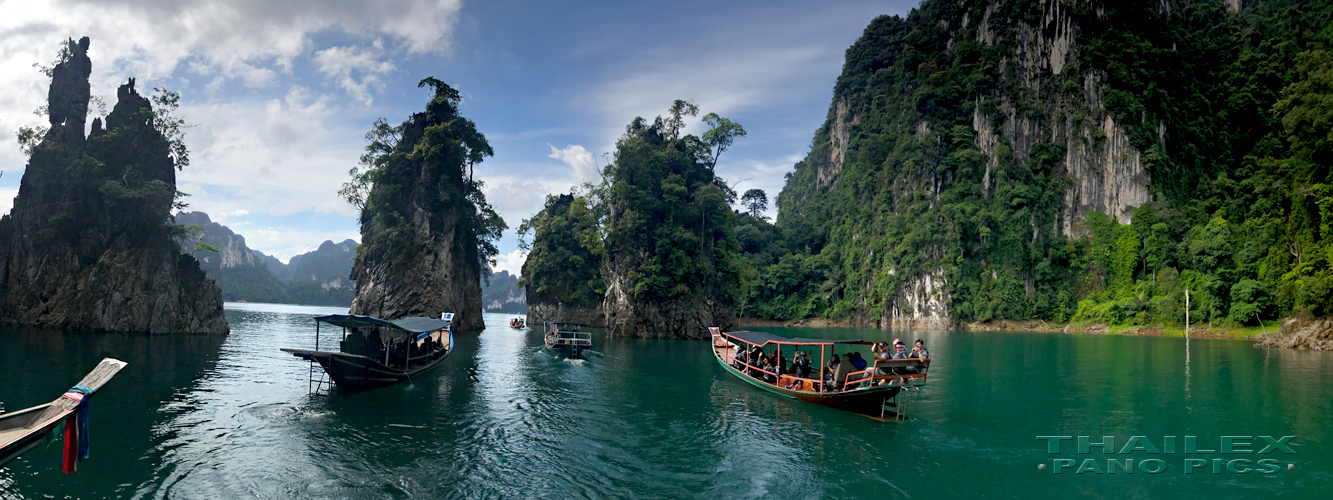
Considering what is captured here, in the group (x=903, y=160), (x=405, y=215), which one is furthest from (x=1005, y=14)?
(x=405, y=215)

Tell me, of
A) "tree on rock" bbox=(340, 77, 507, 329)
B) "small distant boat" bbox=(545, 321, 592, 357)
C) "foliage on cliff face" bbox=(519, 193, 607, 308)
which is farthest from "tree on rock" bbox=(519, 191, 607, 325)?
"small distant boat" bbox=(545, 321, 592, 357)

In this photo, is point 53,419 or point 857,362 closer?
point 53,419

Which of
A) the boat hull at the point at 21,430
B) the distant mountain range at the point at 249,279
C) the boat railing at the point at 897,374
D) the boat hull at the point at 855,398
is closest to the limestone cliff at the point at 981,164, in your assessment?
the boat hull at the point at 855,398

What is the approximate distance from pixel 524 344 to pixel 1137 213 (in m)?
66.4

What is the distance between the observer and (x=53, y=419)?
8.05m

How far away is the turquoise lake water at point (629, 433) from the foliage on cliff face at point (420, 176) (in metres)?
26.2

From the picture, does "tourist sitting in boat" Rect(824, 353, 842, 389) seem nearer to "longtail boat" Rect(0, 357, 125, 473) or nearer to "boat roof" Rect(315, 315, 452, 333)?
"boat roof" Rect(315, 315, 452, 333)

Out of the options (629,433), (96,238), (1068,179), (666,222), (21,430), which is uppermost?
(1068,179)

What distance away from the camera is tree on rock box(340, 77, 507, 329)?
2061 inches

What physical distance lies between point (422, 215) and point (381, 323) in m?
36.3

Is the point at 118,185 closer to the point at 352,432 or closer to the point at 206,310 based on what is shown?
the point at 206,310

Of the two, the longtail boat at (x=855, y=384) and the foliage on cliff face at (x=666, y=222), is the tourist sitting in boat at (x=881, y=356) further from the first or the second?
→ the foliage on cliff face at (x=666, y=222)

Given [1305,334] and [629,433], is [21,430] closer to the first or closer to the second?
[629,433]

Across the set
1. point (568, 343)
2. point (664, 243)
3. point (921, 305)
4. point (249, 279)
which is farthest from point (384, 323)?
point (249, 279)
